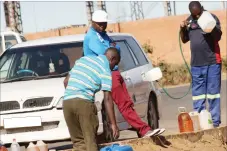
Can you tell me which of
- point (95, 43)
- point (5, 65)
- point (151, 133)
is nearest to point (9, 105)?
point (95, 43)

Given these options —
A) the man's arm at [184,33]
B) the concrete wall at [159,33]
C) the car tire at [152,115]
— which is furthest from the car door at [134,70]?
the concrete wall at [159,33]

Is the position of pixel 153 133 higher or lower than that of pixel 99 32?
lower

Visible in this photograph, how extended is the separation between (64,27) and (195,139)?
4400 cm

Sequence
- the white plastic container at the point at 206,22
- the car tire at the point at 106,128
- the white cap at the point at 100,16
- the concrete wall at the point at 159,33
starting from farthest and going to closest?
the concrete wall at the point at 159,33
the white plastic container at the point at 206,22
the car tire at the point at 106,128
the white cap at the point at 100,16

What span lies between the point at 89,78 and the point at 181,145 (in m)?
2.39

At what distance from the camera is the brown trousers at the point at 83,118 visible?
23.8ft

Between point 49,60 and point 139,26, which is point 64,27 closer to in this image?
point 139,26

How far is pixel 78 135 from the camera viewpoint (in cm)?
760

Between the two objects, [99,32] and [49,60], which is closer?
[99,32]

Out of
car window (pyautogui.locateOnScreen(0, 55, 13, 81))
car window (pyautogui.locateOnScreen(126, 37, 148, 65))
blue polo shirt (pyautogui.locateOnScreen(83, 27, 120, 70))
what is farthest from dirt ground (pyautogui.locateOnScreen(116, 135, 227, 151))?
car window (pyautogui.locateOnScreen(0, 55, 13, 81))

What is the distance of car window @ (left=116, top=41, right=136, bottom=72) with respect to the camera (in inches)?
419

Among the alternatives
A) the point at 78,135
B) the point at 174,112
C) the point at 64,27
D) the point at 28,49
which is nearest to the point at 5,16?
the point at 64,27

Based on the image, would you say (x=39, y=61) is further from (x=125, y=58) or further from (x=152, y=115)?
(x=152, y=115)

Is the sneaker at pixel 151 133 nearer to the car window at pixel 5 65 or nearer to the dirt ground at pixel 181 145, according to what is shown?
the dirt ground at pixel 181 145
